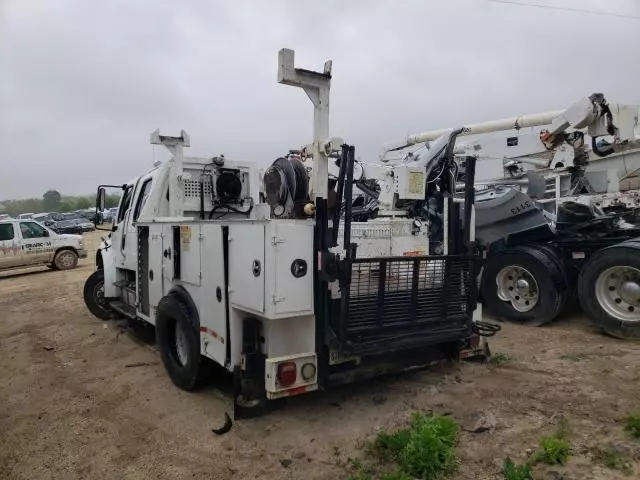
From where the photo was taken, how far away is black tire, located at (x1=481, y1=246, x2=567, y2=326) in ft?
22.3

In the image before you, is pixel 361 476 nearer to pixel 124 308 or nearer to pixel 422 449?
pixel 422 449

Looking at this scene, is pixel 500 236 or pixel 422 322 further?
pixel 500 236

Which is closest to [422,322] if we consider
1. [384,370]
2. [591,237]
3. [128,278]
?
[384,370]

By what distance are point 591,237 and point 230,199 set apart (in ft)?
15.7

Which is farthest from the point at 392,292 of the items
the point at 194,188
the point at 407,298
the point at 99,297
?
the point at 99,297

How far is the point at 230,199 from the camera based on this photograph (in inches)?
255

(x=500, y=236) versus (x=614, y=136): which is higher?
(x=614, y=136)

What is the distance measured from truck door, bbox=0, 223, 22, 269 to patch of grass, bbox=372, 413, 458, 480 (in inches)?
585

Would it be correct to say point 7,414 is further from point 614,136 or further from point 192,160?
point 614,136

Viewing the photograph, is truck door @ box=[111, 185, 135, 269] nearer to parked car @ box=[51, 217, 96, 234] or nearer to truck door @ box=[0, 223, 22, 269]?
truck door @ box=[0, 223, 22, 269]


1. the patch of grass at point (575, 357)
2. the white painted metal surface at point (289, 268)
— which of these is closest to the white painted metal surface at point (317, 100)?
the white painted metal surface at point (289, 268)

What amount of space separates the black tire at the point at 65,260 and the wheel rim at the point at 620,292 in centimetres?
1528

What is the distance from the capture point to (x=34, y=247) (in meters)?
15.5

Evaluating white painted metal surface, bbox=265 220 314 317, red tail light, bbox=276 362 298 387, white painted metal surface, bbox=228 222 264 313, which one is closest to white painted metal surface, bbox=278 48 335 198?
white painted metal surface, bbox=265 220 314 317
